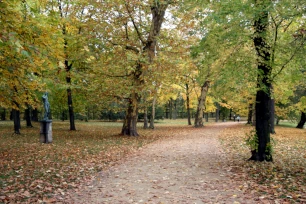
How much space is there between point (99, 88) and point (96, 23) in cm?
419

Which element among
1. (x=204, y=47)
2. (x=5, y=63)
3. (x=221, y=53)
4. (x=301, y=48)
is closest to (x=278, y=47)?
(x=301, y=48)

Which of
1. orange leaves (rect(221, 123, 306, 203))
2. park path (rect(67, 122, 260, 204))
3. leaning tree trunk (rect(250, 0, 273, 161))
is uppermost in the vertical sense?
leaning tree trunk (rect(250, 0, 273, 161))

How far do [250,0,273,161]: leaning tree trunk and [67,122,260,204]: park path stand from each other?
4.59 feet

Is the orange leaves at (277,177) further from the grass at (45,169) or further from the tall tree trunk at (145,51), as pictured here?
the tall tree trunk at (145,51)

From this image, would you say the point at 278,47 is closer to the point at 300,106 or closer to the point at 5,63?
the point at 5,63

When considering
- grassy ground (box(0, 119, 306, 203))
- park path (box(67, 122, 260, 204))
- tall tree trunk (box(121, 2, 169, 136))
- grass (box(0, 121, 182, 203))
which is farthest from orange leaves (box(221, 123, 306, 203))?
tall tree trunk (box(121, 2, 169, 136))

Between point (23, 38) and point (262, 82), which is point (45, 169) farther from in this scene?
point (262, 82)

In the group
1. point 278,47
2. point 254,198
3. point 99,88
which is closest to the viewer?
point 254,198

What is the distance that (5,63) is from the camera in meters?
6.39

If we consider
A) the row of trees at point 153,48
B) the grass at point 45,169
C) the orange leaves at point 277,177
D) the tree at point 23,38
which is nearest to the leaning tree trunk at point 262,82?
the row of trees at point 153,48

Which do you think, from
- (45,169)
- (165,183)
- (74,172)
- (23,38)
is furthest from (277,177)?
(23,38)

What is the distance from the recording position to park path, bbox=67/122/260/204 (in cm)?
545

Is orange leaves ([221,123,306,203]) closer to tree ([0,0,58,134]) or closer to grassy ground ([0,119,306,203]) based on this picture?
grassy ground ([0,119,306,203])

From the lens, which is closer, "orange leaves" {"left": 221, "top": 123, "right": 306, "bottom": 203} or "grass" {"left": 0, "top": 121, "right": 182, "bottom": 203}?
"orange leaves" {"left": 221, "top": 123, "right": 306, "bottom": 203}
